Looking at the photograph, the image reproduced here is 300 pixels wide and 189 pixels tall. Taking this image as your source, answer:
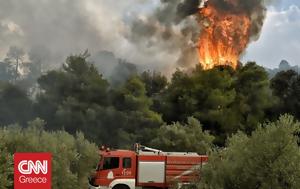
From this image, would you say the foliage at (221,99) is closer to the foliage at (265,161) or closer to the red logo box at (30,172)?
the foliage at (265,161)

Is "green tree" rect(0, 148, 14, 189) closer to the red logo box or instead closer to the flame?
the red logo box

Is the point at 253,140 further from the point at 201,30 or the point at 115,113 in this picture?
the point at 201,30

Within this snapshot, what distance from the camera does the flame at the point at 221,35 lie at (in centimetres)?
12281

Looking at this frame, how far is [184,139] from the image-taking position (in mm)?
61531

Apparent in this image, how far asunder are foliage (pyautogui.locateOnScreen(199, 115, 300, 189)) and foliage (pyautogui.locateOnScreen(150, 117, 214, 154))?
3626 cm

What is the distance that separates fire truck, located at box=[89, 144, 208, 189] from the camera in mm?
42441

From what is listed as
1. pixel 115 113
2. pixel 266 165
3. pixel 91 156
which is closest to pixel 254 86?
pixel 115 113

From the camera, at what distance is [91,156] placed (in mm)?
48156

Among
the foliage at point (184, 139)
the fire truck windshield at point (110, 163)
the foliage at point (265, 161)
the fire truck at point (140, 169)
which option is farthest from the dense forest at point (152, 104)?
the foliage at point (265, 161)

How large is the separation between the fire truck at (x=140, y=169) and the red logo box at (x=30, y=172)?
28297mm

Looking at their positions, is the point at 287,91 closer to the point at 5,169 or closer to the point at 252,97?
the point at 252,97

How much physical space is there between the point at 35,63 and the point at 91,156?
61463mm

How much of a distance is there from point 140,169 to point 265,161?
69.4 ft

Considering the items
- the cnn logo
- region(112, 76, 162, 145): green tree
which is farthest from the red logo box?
region(112, 76, 162, 145): green tree
